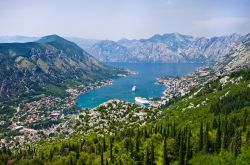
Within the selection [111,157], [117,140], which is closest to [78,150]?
[117,140]

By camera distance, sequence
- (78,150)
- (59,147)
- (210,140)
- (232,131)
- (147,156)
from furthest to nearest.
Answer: (59,147) < (78,150) < (232,131) < (210,140) < (147,156)

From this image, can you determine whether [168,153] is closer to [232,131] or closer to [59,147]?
[232,131]

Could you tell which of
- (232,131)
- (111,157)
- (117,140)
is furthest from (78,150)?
(232,131)

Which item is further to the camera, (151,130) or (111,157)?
(151,130)

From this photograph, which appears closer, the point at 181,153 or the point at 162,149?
the point at 181,153

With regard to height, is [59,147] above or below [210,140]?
below

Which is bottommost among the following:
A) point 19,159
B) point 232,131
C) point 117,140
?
point 19,159

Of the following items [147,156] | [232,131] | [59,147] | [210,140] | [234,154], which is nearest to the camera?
[234,154]

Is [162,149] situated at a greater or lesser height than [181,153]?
lesser

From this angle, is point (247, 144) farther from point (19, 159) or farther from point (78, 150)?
point (19, 159)

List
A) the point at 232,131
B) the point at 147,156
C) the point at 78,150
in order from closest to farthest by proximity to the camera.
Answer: the point at 147,156, the point at 232,131, the point at 78,150
